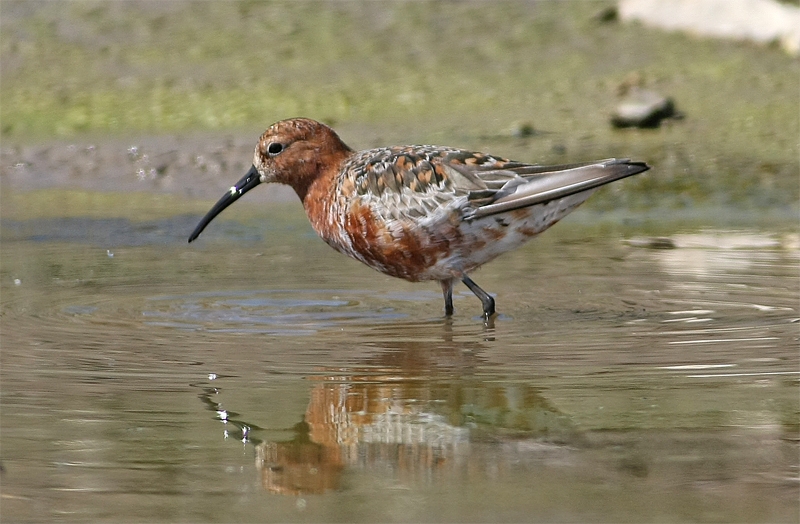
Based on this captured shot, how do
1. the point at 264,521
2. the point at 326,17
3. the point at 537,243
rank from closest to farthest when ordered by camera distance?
→ the point at 264,521 < the point at 537,243 < the point at 326,17

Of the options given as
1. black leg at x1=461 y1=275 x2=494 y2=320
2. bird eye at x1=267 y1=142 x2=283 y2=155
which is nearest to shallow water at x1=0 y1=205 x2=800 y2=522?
black leg at x1=461 y1=275 x2=494 y2=320

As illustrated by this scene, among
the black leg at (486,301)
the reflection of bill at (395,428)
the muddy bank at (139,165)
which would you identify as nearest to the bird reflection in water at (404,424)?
the reflection of bill at (395,428)

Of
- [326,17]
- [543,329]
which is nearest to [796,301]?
[543,329]

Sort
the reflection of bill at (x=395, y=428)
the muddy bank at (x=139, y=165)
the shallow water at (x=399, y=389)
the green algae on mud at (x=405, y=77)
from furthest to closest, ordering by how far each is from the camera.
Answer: the green algae on mud at (x=405, y=77) < the muddy bank at (x=139, y=165) < the reflection of bill at (x=395, y=428) < the shallow water at (x=399, y=389)

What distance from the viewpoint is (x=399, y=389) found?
624 cm

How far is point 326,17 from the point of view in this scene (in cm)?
1744

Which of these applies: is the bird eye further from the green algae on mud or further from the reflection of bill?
the green algae on mud

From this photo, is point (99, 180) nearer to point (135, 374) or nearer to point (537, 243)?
point (537, 243)

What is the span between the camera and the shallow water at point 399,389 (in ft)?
15.2

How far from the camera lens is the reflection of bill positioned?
16.3 ft

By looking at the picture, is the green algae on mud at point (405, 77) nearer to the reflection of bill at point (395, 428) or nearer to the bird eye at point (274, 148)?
the bird eye at point (274, 148)

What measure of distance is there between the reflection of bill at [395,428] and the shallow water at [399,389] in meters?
0.02

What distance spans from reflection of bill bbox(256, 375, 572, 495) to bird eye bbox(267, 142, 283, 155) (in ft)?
9.13

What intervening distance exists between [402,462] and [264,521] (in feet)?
2.49
